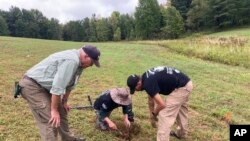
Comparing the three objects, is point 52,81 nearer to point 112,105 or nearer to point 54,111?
point 54,111

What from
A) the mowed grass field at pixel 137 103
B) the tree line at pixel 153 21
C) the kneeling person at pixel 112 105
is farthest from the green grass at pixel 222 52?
the tree line at pixel 153 21

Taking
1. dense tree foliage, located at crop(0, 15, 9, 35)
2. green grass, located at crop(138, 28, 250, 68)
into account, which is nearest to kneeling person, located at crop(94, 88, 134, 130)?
green grass, located at crop(138, 28, 250, 68)

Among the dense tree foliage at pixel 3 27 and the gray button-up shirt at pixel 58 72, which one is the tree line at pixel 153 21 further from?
the gray button-up shirt at pixel 58 72

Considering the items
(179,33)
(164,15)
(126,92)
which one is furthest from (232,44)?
(164,15)

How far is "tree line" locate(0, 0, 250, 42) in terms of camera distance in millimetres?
64375

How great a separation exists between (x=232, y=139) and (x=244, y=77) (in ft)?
32.4

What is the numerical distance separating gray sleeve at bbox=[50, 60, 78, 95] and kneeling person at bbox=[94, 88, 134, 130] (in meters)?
1.90

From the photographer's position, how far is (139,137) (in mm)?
7125

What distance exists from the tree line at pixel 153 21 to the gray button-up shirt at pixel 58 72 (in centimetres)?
6028

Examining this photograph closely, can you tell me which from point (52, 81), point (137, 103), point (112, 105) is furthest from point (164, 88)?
point (137, 103)

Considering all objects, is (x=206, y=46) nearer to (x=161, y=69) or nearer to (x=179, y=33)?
Result: (x=161, y=69)

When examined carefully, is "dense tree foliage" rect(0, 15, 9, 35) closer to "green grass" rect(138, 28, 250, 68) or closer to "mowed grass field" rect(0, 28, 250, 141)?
"green grass" rect(138, 28, 250, 68)

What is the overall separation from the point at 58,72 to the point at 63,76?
10 cm

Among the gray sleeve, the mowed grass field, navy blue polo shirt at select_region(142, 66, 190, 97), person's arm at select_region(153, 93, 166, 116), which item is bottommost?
the mowed grass field
